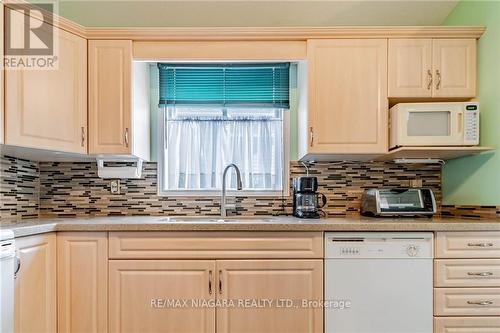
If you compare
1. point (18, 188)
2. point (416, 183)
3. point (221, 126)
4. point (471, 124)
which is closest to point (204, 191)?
point (221, 126)

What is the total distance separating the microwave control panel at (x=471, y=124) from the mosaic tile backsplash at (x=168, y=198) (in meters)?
0.52

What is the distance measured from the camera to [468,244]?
1.79 meters

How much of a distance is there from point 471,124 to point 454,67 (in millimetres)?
392

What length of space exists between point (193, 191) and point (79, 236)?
856 mm

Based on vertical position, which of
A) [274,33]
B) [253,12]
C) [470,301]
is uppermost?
[253,12]

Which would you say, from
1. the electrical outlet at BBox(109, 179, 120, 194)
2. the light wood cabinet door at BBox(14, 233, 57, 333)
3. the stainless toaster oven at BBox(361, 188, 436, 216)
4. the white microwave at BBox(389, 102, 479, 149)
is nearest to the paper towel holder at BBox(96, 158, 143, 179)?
the electrical outlet at BBox(109, 179, 120, 194)

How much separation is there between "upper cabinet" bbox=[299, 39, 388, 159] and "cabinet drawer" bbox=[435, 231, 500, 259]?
0.62 meters

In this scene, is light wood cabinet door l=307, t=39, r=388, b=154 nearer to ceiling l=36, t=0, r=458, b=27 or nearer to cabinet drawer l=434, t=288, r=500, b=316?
ceiling l=36, t=0, r=458, b=27

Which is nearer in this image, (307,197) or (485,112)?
(485,112)

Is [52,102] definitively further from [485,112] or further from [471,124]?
[485,112]

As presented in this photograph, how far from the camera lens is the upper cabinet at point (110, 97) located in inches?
81.5

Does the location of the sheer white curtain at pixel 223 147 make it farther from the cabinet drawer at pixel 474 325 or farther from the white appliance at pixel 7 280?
the cabinet drawer at pixel 474 325

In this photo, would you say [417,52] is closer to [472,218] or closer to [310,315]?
[472,218]
